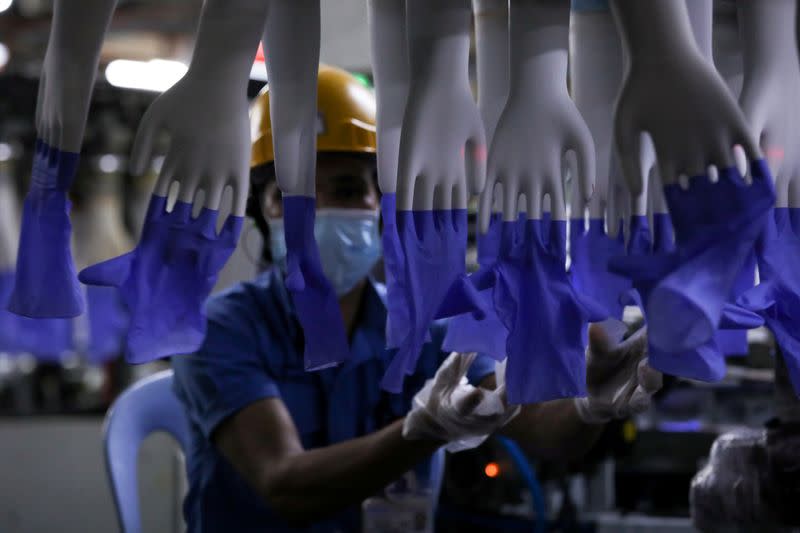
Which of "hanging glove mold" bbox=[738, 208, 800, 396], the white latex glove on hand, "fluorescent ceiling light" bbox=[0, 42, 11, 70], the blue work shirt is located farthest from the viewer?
"fluorescent ceiling light" bbox=[0, 42, 11, 70]

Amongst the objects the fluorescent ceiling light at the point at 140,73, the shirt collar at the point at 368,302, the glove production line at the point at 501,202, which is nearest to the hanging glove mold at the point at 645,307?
the glove production line at the point at 501,202

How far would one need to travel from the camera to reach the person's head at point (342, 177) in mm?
1688

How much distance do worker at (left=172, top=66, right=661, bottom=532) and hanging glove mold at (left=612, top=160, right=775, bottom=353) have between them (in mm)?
779

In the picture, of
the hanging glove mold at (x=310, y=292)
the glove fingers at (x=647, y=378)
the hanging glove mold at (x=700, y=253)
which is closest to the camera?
the hanging glove mold at (x=700, y=253)

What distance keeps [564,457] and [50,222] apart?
3.56 ft

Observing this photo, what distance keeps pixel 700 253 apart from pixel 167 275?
1.43ft

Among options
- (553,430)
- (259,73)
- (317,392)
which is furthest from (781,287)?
(317,392)

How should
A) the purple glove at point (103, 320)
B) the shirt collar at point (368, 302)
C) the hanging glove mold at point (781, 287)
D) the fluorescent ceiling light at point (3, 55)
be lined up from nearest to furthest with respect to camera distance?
the hanging glove mold at point (781, 287) → the shirt collar at point (368, 302) → the fluorescent ceiling light at point (3, 55) → the purple glove at point (103, 320)

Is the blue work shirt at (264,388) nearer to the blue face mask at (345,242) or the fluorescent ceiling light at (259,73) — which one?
the blue face mask at (345,242)

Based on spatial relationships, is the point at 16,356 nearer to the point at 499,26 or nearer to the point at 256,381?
the point at 256,381

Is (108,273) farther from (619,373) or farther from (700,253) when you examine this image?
(619,373)

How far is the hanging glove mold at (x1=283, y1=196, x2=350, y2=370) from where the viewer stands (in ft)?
2.89

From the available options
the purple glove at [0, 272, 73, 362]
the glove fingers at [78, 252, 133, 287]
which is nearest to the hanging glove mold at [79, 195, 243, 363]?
the glove fingers at [78, 252, 133, 287]

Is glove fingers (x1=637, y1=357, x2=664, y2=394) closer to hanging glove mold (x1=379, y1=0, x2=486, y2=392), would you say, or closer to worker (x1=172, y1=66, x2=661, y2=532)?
hanging glove mold (x1=379, y1=0, x2=486, y2=392)
